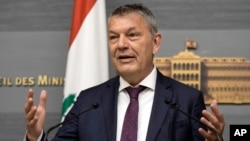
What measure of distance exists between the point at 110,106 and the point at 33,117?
0.41 meters

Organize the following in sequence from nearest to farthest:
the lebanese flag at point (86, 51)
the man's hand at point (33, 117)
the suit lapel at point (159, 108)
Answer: the man's hand at point (33, 117)
the suit lapel at point (159, 108)
the lebanese flag at point (86, 51)

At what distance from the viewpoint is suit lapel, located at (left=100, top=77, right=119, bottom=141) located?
2.31m

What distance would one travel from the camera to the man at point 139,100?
2.29 metres

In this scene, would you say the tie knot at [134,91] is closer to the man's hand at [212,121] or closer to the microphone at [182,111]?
the microphone at [182,111]

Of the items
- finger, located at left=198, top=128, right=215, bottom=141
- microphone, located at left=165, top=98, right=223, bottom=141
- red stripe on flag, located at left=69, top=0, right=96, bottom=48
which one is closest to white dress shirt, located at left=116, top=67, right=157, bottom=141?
microphone, located at left=165, top=98, right=223, bottom=141

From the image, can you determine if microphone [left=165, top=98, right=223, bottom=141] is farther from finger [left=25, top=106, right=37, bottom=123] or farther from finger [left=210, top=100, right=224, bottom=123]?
finger [left=25, top=106, right=37, bottom=123]

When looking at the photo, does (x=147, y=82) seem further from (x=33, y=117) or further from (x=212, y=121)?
(x=33, y=117)

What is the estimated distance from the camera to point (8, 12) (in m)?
3.85

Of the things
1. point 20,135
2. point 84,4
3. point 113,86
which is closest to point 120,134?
point 113,86

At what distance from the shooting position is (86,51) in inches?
136

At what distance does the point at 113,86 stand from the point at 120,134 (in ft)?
1.02

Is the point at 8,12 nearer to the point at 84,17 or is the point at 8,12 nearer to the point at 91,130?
the point at 84,17

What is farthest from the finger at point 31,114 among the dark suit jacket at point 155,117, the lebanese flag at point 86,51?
the lebanese flag at point 86,51

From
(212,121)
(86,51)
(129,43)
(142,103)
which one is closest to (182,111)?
(212,121)
